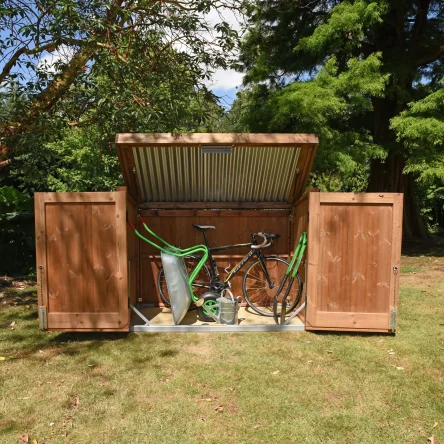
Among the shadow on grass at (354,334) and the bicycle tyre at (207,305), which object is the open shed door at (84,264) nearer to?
the bicycle tyre at (207,305)

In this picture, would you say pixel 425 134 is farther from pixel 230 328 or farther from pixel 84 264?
pixel 84 264

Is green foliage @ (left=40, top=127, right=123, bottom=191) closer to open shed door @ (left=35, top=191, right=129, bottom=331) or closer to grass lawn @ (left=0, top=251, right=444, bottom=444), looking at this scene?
open shed door @ (left=35, top=191, right=129, bottom=331)

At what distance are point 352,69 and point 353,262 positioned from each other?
7090 millimetres

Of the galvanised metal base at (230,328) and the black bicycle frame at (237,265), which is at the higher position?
the black bicycle frame at (237,265)

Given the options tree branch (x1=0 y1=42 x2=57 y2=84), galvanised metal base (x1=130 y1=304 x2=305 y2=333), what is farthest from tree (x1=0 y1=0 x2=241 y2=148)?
galvanised metal base (x1=130 y1=304 x2=305 y2=333)

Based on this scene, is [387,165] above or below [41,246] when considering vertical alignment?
above

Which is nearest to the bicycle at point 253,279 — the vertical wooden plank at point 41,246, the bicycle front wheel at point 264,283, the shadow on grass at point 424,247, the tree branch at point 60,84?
the bicycle front wheel at point 264,283

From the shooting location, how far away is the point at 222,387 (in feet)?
11.3

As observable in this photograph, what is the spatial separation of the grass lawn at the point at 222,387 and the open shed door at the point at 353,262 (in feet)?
0.92

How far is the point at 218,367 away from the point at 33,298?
4.20m

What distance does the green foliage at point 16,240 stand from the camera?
812 centimetres

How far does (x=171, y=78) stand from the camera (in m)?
6.77

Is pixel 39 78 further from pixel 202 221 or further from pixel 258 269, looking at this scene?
pixel 258 269

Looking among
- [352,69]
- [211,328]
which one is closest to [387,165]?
[352,69]
